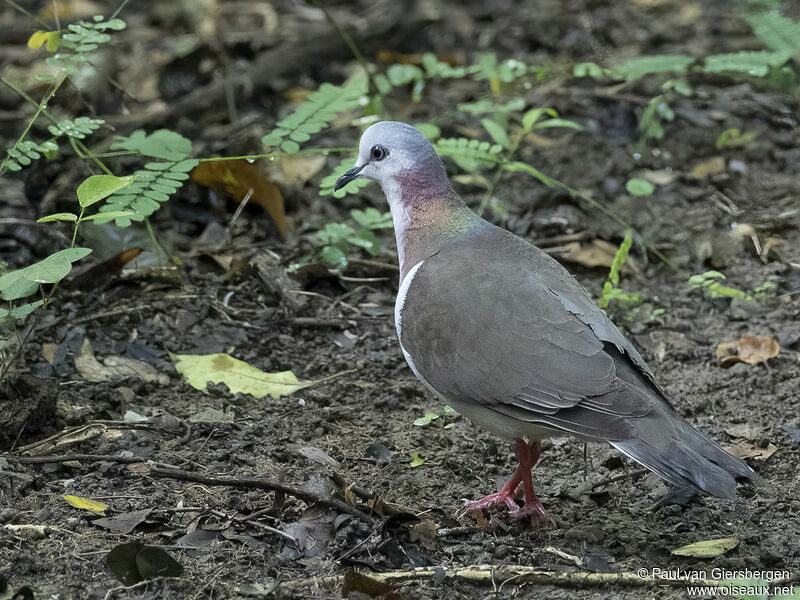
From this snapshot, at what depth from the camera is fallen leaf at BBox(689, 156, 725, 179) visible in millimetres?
6395

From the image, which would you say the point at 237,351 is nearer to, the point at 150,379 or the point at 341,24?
the point at 150,379

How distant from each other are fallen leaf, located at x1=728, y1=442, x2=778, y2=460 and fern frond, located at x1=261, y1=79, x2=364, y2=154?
7.68 ft

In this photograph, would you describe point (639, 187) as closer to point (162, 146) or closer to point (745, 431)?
point (745, 431)

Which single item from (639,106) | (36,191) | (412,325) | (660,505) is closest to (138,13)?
(36,191)

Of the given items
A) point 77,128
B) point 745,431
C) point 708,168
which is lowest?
point 708,168

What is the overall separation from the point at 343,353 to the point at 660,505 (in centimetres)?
177

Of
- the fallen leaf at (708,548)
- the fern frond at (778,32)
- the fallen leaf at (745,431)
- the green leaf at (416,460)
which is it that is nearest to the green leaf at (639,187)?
the fern frond at (778,32)

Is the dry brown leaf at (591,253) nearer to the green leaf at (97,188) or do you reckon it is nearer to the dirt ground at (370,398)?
the dirt ground at (370,398)

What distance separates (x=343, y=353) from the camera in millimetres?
4887

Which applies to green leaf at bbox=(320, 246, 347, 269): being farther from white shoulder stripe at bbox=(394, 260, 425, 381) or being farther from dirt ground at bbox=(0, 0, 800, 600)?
white shoulder stripe at bbox=(394, 260, 425, 381)

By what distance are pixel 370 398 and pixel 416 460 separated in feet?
1.82

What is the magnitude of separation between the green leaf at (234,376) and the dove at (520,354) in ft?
2.85

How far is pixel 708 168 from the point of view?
6441 mm

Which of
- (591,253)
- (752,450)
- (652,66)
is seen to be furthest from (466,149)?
(752,450)
